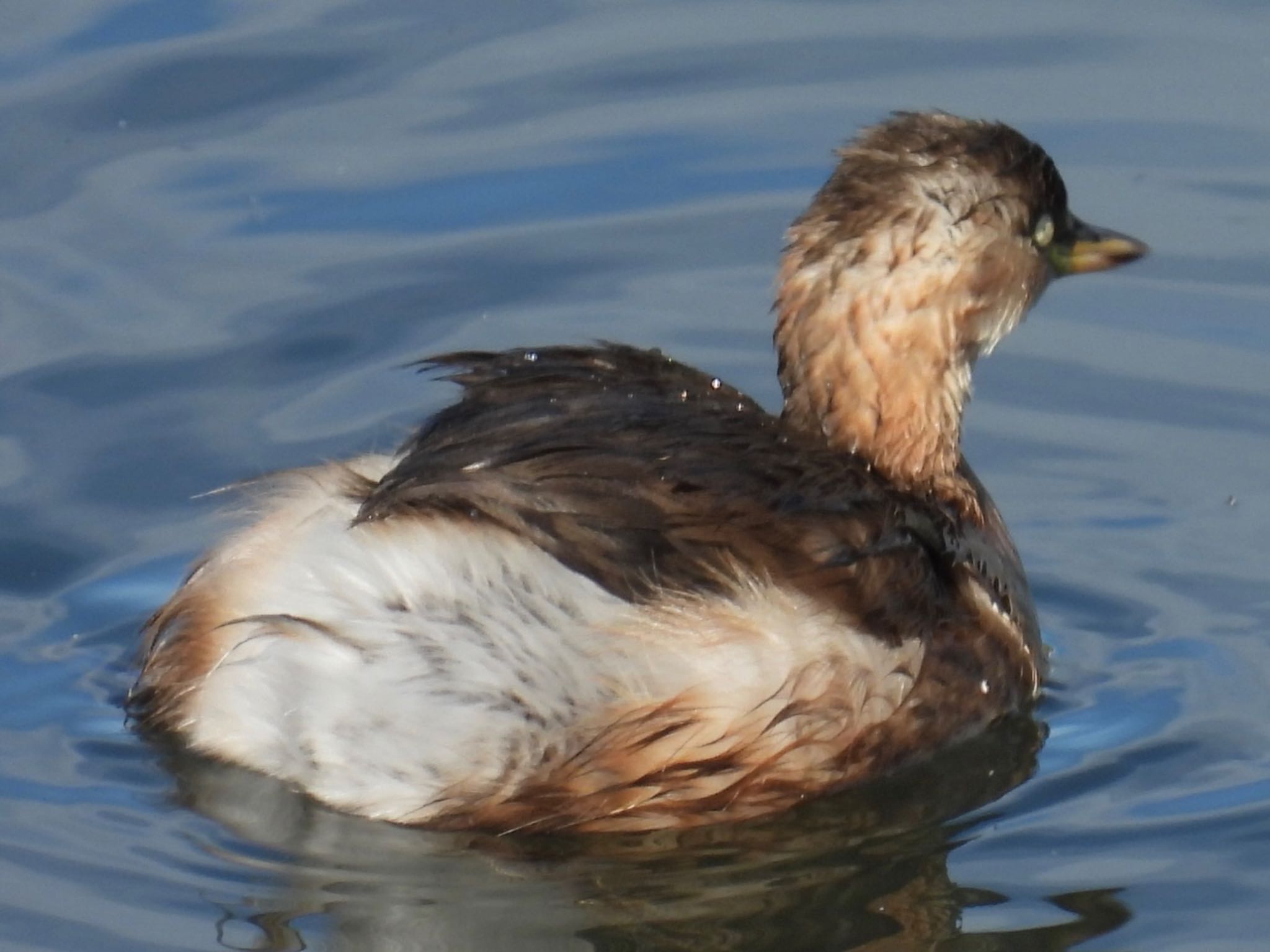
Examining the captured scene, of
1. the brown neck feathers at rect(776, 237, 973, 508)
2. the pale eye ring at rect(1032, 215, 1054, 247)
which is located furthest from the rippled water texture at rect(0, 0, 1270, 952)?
the pale eye ring at rect(1032, 215, 1054, 247)

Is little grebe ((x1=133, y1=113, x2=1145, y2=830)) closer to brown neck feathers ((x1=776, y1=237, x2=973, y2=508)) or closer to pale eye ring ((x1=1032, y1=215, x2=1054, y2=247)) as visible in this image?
brown neck feathers ((x1=776, y1=237, x2=973, y2=508))

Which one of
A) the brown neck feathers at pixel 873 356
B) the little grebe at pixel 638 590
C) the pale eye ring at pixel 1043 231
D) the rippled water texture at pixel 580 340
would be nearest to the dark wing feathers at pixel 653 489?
the little grebe at pixel 638 590

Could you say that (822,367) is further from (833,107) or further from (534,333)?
(833,107)

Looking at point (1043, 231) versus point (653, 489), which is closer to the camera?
point (653, 489)

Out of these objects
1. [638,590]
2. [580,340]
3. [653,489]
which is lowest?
[580,340]

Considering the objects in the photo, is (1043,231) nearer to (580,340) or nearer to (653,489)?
(653,489)

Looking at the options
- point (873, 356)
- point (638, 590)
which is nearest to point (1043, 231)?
point (873, 356)
